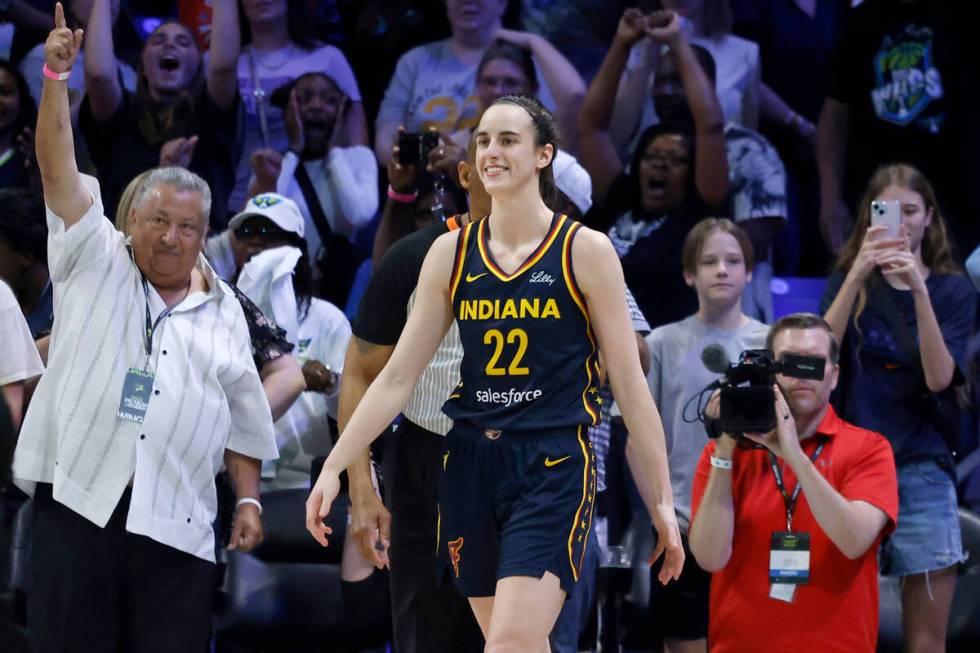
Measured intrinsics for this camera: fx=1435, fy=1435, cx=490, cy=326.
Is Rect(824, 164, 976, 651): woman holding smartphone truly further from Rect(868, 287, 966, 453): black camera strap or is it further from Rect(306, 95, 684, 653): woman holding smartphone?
Rect(306, 95, 684, 653): woman holding smartphone

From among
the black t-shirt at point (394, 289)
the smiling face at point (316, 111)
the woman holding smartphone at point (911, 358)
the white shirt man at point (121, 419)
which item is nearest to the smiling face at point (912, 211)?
the woman holding smartphone at point (911, 358)

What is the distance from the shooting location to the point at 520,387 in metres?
3.38

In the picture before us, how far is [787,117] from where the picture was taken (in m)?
6.77

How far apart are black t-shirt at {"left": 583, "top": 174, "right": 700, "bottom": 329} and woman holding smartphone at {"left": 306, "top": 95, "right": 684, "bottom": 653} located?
105 inches

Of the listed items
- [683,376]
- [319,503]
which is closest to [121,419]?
[319,503]

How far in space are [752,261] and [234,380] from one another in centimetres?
227

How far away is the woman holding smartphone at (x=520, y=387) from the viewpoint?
336 cm

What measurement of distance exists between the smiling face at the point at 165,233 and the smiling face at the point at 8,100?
9.21 ft

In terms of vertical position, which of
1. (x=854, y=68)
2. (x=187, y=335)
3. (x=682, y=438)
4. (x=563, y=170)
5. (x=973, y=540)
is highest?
(x=854, y=68)

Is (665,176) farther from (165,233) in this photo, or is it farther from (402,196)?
(165,233)

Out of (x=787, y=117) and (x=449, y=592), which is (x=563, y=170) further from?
(x=787, y=117)

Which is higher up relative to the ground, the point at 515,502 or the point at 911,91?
the point at 911,91

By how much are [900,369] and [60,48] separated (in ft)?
10.0

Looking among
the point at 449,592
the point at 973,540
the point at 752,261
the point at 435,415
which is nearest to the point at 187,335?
the point at 435,415
